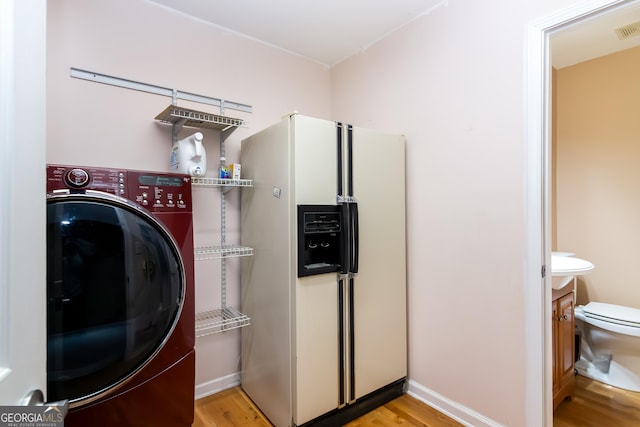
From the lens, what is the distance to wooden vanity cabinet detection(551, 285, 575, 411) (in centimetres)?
182

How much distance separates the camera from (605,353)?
2270mm

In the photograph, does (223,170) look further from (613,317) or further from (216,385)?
(613,317)

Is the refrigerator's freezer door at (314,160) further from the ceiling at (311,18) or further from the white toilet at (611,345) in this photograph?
the white toilet at (611,345)

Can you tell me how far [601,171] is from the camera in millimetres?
2588

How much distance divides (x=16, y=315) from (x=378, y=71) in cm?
238

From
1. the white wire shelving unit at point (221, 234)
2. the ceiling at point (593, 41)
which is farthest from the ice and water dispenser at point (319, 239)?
the ceiling at point (593, 41)

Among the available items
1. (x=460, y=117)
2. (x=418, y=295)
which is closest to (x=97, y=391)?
(x=418, y=295)

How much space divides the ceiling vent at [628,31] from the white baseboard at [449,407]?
2.74m

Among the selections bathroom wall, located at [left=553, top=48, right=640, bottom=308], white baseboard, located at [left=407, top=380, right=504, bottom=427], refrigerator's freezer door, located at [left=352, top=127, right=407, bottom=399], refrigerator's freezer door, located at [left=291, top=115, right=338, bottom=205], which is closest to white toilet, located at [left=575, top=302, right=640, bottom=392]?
bathroom wall, located at [left=553, top=48, right=640, bottom=308]

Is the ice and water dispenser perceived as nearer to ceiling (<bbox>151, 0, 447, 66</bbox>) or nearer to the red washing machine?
the red washing machine

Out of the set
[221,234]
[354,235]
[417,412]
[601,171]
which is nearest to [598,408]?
[417,412]

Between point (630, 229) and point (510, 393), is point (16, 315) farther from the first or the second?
point (630, 229)

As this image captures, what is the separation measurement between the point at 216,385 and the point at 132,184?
1542 millimetres

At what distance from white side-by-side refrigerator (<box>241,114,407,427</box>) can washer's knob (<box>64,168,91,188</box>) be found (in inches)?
34.1
